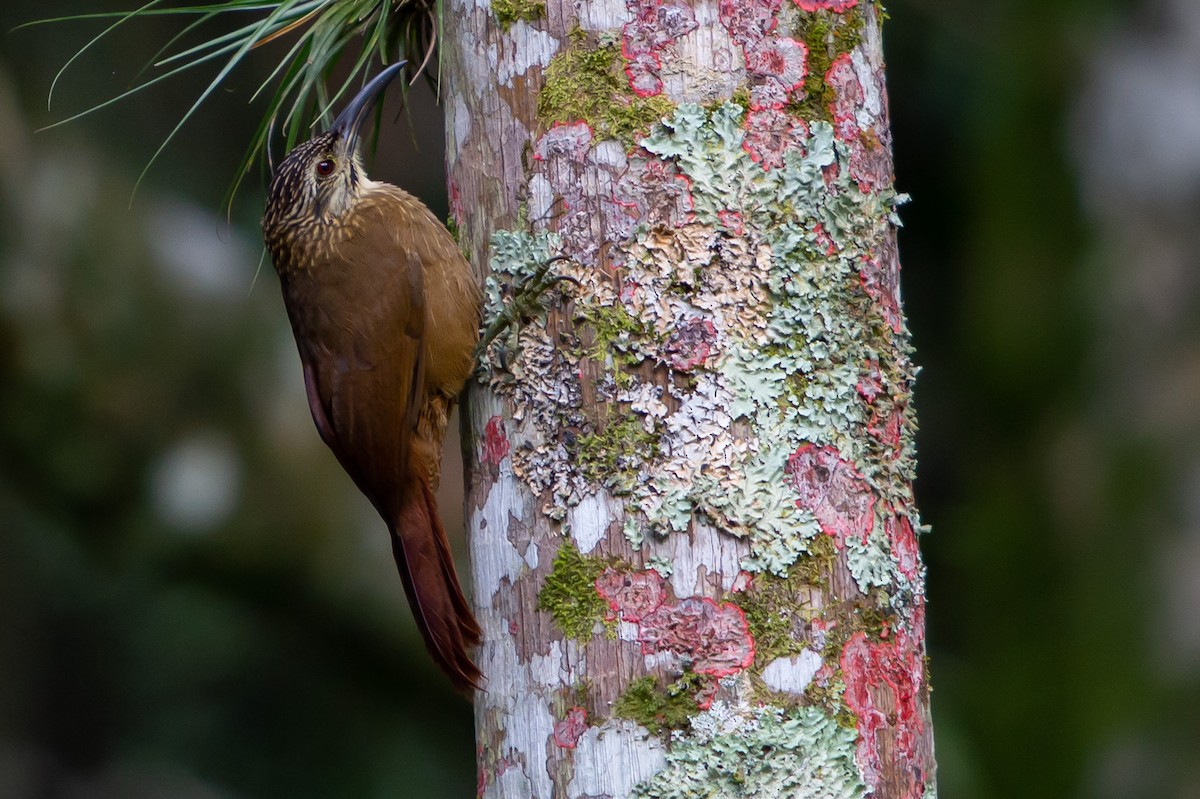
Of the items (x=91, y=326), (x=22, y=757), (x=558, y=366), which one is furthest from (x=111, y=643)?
(x=558, y=366)

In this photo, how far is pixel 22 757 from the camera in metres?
5.05

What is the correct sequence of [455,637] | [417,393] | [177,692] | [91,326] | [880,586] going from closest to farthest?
[880,586] < [455,637] < [417,393] < [91,326] < [177,692]

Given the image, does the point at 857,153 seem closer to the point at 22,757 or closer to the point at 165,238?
the point at 165,238

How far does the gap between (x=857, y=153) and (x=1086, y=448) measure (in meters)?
3.39

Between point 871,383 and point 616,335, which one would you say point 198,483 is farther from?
point 871,383

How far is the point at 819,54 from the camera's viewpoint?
2.09m

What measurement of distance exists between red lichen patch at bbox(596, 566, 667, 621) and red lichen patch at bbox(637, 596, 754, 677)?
0.01m

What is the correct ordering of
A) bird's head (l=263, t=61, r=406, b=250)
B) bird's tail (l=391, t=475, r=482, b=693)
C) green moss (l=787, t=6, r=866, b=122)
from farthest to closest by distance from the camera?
bird's head (l=263, t=61, r=406, b=250) < bird's tail (l=391, t=475, r=482, b=693) < green moss (l=787, t=6, r=866, b=122)

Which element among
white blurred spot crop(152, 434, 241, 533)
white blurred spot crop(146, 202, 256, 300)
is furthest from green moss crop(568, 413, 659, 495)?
white blurred spot crop(152, 434, 241, 533)

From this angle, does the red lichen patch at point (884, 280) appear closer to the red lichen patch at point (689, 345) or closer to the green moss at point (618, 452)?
the red lichen patch at point (689, 345)

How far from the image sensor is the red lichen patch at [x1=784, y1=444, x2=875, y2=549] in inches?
77.7

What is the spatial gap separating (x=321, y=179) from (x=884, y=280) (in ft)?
4.67

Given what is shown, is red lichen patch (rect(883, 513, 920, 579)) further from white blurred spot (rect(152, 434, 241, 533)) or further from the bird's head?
white blurred spot (rect(152, 434, 241, 533))

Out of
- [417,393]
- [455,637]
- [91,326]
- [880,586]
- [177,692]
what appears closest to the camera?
[880,586]
